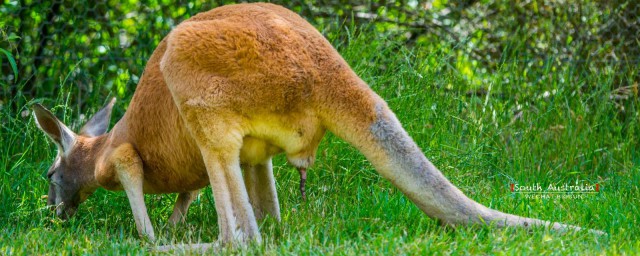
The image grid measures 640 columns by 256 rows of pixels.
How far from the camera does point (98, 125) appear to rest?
548 cm

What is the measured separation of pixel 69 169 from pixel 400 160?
213cm

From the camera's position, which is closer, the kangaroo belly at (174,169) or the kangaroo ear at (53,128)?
the kangaroo belly at (174,169)

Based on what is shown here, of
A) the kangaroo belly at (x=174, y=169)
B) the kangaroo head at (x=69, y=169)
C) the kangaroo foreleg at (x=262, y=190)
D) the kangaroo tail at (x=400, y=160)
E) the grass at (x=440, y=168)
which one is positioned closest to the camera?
the kangaroo tail at (x=400, y=160)

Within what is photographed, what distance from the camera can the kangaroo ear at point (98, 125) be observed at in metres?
5.42

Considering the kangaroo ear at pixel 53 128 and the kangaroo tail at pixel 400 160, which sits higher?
the kangaroo tail at pixel 400 160

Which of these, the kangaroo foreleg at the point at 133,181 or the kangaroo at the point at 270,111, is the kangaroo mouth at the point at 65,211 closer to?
the kangaroo foreleg at the point at 133,181

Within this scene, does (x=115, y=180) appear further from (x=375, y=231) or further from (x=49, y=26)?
(x=49, y=26)

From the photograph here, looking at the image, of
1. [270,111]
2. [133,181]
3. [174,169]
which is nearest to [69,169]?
[133,181]

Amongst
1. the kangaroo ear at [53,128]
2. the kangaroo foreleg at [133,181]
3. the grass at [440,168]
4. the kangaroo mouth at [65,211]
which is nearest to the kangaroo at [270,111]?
the grass at [440,168]

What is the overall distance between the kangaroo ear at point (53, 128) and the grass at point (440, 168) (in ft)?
1.31

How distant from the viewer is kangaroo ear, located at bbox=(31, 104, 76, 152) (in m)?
4.90

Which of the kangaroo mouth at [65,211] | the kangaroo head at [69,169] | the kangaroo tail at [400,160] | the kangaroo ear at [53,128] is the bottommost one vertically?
the kangaroo mouth at [65,211]

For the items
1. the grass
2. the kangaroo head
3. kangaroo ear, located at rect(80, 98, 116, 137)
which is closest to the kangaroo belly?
the grass

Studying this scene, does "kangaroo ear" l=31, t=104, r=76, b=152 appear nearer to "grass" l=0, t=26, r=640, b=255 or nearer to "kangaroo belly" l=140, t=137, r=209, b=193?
"grass" l=0, t=26, r=640, b=255
